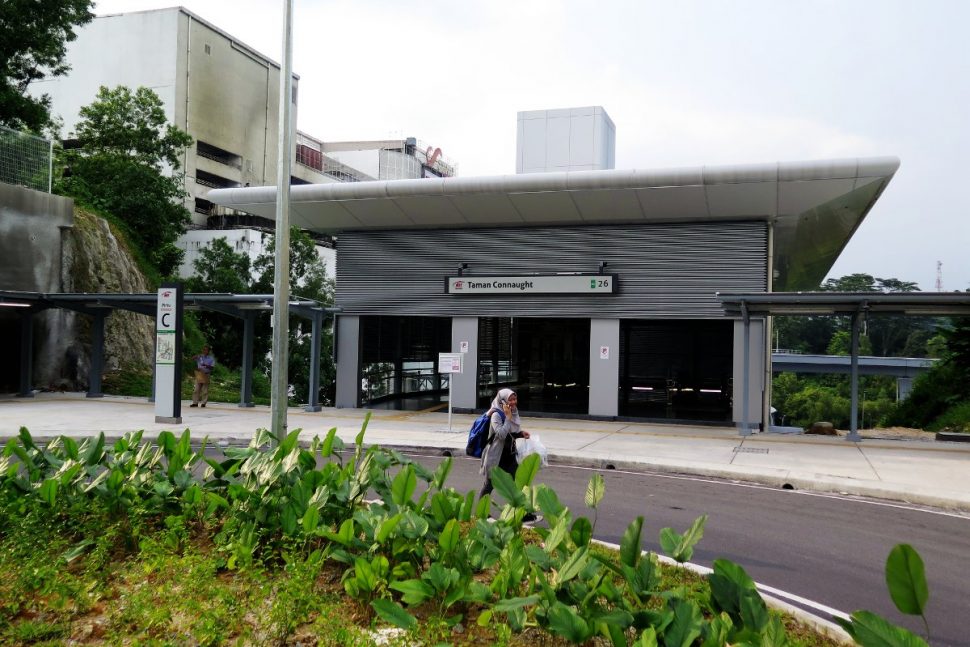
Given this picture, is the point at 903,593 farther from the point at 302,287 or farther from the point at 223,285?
the point at 302,287

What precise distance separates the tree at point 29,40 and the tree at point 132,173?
13.3 ft

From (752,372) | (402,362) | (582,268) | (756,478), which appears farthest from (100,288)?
(756,478)

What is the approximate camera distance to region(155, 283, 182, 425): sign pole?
17.6 meters

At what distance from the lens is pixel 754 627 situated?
3.30 metres

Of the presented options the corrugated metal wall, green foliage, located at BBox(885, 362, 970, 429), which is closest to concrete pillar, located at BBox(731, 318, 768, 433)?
the corrugated metal wall

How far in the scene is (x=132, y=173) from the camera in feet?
124

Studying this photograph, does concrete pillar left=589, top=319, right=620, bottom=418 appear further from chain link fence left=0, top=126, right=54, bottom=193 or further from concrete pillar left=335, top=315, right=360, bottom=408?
chain link fence left=0, top=126, right=54, bottom=193

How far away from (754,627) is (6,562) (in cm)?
446

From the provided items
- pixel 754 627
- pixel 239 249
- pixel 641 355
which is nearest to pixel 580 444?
pixel 641 355

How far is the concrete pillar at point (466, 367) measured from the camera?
2202 centimetres

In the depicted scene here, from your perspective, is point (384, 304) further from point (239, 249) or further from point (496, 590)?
point (239, 249)

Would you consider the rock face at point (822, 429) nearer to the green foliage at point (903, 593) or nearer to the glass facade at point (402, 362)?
the glass facade at point (402, 362)

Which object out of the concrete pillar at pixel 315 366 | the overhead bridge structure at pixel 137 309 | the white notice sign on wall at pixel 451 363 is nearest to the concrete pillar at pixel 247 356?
the overhead bridge structure at pixel 137 309

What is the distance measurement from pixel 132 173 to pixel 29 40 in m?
8.85
